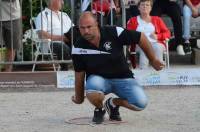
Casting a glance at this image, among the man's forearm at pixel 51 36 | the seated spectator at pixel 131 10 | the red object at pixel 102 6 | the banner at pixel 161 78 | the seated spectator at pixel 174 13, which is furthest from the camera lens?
the seated spectator at pixel 131 10

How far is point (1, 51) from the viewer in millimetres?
11125

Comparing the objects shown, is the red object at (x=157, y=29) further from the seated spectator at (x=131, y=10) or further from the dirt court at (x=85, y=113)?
the seated spectator at (x=131, y=10)

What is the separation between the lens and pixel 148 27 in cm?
1118

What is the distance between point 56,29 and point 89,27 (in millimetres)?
3663

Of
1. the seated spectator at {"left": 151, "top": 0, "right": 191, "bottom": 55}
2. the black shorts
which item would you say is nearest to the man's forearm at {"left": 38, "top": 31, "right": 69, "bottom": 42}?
the black shorts

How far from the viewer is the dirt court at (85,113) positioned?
7.52 meters

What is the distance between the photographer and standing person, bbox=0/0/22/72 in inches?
425

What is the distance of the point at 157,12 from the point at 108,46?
195 inches

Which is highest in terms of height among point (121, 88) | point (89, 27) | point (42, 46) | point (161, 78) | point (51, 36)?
point (89, 27)

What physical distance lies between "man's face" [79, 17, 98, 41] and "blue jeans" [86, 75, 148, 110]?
1.62ft

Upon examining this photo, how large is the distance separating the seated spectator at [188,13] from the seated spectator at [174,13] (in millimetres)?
95

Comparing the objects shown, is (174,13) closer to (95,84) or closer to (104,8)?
(104,8)

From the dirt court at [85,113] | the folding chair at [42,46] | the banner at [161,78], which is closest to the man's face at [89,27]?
the dirt court at [85,113]

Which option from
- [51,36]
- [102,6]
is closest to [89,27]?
[51,36]
